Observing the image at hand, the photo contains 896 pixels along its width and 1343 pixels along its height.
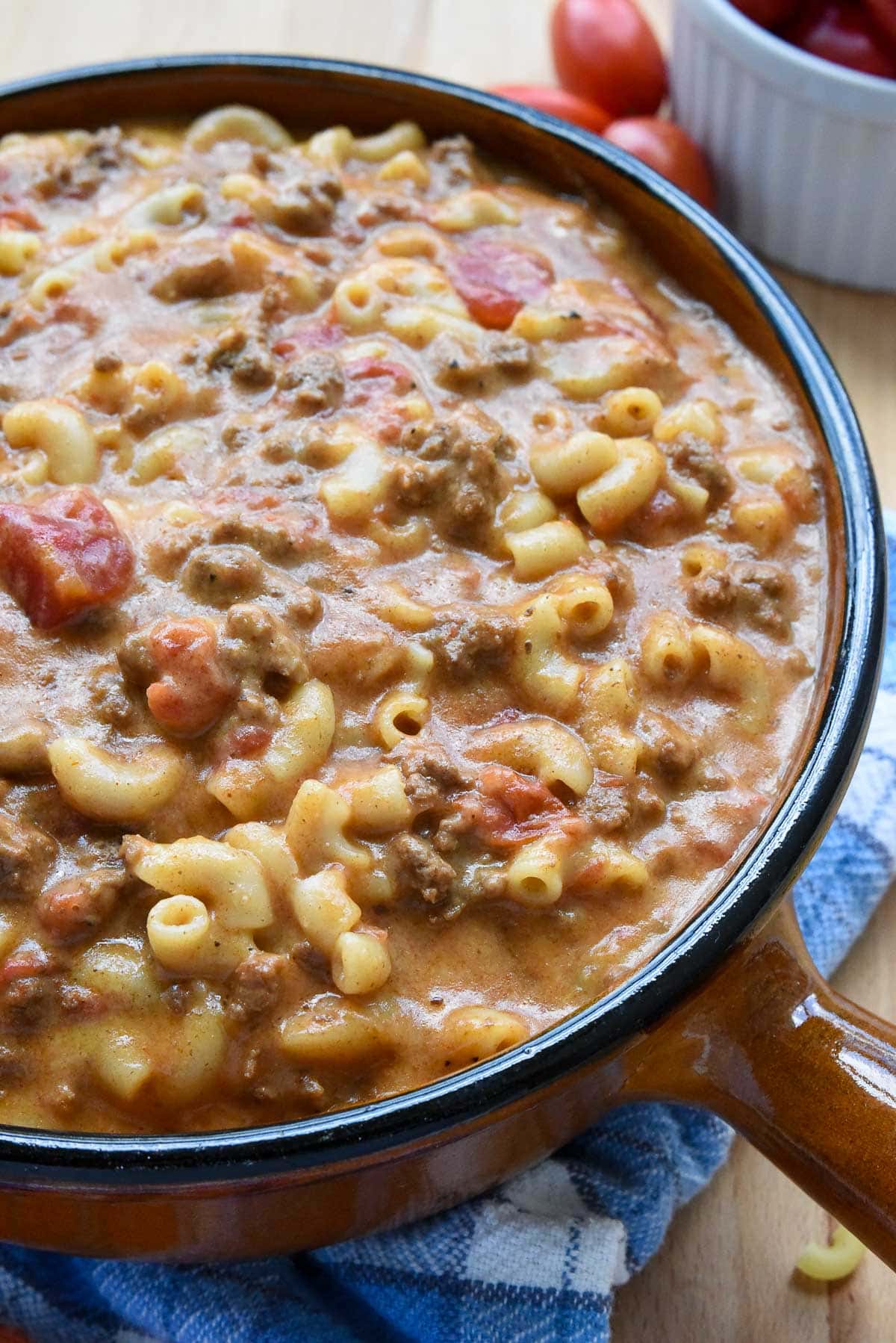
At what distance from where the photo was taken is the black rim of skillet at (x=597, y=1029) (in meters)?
1.75

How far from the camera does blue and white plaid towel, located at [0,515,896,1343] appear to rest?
227 cm

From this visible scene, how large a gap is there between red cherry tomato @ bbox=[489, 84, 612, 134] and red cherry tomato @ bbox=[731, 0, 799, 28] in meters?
0.50

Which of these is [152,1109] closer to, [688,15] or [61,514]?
[61,514]

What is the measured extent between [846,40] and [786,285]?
58cm

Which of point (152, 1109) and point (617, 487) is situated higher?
point (617, 487)

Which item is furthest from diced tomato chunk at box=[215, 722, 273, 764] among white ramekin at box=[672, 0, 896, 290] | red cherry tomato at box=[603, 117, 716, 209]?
white ramekin at box=[672, 0, 896, 290]

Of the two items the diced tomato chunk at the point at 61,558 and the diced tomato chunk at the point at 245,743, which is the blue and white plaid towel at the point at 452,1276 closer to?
the diced tomato chunk at the point at 245,743

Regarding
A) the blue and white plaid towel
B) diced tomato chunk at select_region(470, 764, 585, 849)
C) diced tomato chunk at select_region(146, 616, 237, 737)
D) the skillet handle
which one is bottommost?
the blue and white plaid towel

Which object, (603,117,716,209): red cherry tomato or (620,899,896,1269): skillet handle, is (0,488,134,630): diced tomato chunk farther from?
(603,117,716,209): red cherry tomato

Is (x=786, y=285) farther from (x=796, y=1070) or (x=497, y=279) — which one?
(x=796, y=1070)

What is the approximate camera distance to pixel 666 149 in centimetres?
377

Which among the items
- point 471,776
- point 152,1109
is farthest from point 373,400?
point 152,1109

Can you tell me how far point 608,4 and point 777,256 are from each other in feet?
2.65

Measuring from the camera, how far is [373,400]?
2.60 meters
